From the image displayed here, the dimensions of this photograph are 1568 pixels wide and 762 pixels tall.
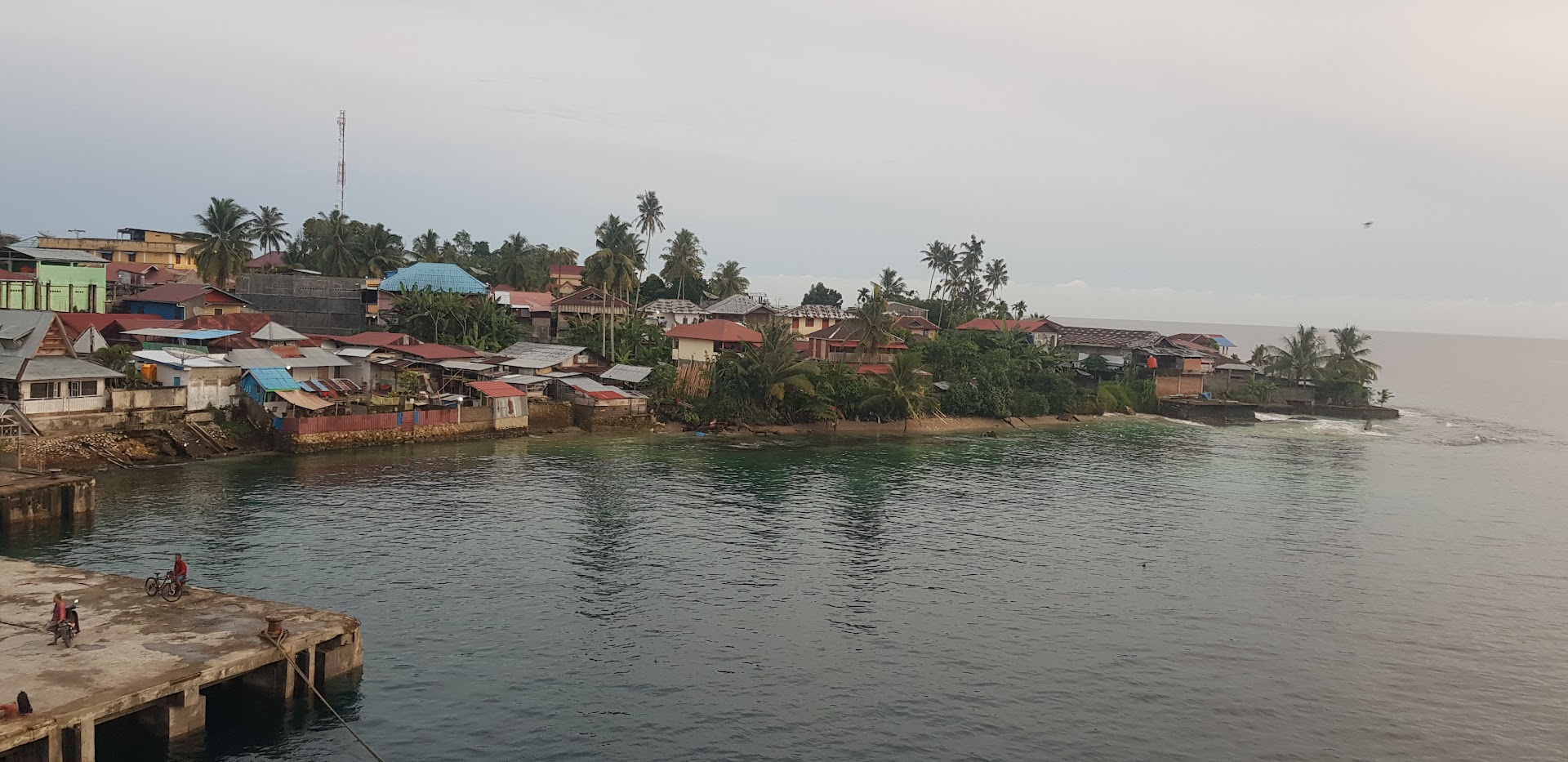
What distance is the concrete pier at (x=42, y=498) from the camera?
4514 cm

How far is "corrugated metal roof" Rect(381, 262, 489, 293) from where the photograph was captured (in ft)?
330

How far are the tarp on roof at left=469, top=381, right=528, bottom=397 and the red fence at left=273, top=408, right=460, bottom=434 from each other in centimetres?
336

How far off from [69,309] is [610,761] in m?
77.8

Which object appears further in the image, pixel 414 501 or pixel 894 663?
pixel 414 501

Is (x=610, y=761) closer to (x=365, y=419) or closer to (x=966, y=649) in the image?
(x=966, y=649)

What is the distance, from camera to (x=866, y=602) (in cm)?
4112

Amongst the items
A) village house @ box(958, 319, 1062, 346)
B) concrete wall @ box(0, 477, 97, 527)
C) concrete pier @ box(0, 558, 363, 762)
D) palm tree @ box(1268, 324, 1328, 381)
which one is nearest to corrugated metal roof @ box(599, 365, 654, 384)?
concrete wall @ box(0, 477, 97, 527)

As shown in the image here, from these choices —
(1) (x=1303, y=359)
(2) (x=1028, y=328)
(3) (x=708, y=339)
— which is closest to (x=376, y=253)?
(3) (x=708, y=339)


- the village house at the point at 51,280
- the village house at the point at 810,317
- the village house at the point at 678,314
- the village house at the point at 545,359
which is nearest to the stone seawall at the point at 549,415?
the village house at the point at 545,359

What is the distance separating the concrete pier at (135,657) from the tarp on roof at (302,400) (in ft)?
112

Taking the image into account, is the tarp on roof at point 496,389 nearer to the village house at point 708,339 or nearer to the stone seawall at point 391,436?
the stone seawall at point 391,436

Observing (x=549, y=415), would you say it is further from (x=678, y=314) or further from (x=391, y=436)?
(x=678, y=314)

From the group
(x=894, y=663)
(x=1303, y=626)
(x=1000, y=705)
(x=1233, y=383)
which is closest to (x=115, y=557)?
(x=894, y=663)

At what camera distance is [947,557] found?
4831cm
